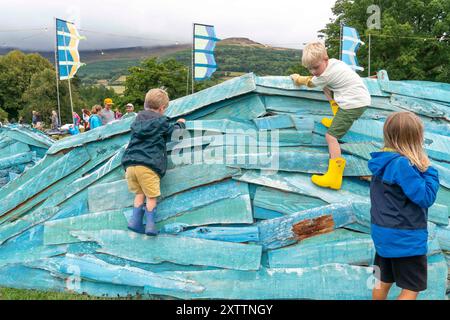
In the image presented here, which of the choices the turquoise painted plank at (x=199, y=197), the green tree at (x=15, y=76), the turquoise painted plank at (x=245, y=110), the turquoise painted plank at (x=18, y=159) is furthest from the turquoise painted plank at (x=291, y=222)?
the green tree at (x=15, y=76)

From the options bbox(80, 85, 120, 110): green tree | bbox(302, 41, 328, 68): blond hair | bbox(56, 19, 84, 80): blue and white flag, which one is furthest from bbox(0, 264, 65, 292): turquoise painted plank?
bbox(80, 85, 120, 110): green tree

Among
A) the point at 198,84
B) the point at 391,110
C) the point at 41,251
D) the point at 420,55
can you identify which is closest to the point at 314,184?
the point at 391,110

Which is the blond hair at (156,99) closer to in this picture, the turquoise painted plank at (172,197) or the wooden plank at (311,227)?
the turquoise painted plank at (172,197)

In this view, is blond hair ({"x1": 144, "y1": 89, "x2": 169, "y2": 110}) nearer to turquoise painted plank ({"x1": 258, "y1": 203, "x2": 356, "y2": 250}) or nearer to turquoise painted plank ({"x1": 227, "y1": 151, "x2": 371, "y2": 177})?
turquoise painted plank ({"x1": 227, "y1": 151, "x2": 371, "y2": 177})

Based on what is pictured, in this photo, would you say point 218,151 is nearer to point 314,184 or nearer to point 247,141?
point 247,141

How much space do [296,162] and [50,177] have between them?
7.16ft

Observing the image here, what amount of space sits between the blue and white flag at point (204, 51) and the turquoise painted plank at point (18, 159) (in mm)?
9025

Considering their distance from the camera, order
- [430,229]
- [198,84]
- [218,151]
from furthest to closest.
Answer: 1. [198,84]
2. [218,151]
3. [430,229]

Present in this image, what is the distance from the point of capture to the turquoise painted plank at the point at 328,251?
3.20 metres

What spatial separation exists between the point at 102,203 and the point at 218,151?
3.37 ft

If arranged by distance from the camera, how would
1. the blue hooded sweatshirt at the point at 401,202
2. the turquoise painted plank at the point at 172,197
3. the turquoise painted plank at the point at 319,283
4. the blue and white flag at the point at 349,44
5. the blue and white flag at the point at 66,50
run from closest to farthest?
1. the blue hooded sweatshirt at the point at 401,202
2. the turquoise painted plank at the point at 319,283
3. the turquoise painted plank at the point at 172,197
4. the blue and white flag at the point at 349,44
5. the blue and white flag at the point at 66,50

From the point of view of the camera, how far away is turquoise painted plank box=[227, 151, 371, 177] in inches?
133

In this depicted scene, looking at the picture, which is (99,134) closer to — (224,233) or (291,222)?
(224,233)

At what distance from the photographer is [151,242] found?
335 centimetres
